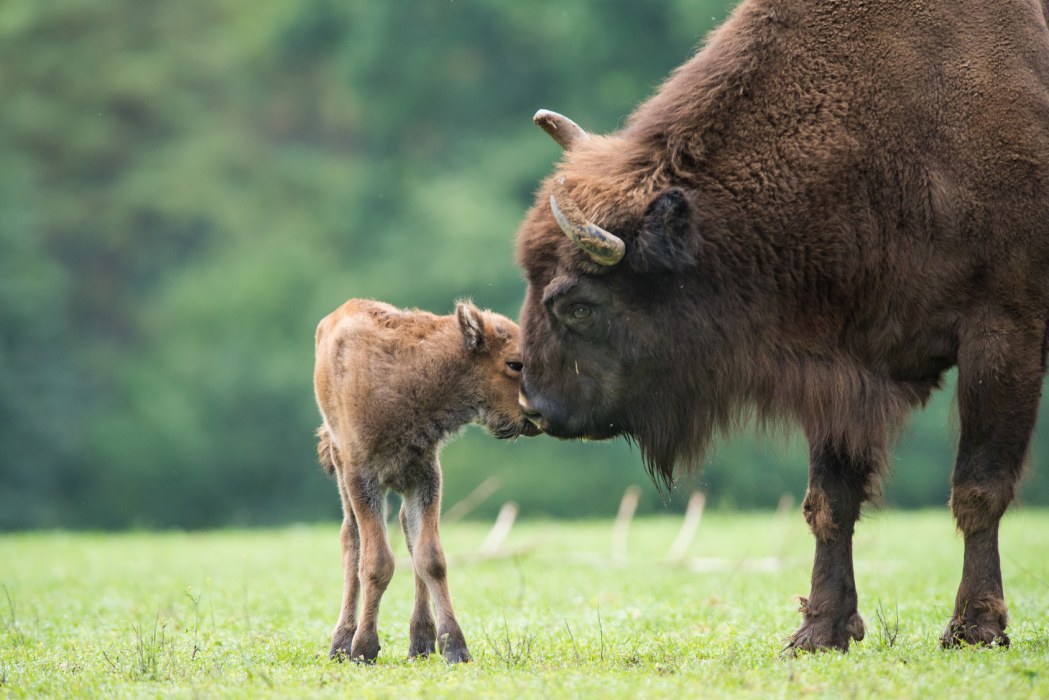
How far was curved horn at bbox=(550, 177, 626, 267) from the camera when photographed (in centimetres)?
691

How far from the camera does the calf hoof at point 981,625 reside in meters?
6.85

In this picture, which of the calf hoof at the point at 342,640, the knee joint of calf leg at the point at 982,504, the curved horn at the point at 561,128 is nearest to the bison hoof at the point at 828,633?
the knee joint of calf leg at the point at 982,504

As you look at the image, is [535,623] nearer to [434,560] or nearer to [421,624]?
[421,624]

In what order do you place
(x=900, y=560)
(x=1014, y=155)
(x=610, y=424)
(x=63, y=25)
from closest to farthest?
(x=1014, y=155) → (x=610, y=424) → (x=900, y=560) → (x=63, y=25)

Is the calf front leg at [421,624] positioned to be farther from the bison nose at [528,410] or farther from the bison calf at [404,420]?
the bison nose at [528,410]

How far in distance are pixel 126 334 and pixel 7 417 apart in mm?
7068

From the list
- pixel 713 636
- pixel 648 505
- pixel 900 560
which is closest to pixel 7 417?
pixel 648 505

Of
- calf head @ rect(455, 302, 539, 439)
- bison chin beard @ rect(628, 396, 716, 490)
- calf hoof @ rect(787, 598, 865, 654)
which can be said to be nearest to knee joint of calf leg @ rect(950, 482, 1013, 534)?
calf hoof @ rect(787, 598, 865, 654)

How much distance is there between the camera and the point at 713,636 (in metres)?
Result: 8.05

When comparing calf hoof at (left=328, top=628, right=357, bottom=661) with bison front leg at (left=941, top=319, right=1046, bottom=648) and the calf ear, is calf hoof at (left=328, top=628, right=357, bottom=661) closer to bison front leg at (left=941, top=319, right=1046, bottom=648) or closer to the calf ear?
the calf ear

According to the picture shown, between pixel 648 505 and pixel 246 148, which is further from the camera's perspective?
pixel 246 148

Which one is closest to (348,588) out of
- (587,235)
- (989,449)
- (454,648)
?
(454,648)

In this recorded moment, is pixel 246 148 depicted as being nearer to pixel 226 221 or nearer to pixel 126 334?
pixel 226 221

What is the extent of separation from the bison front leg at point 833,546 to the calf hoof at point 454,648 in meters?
1.67
